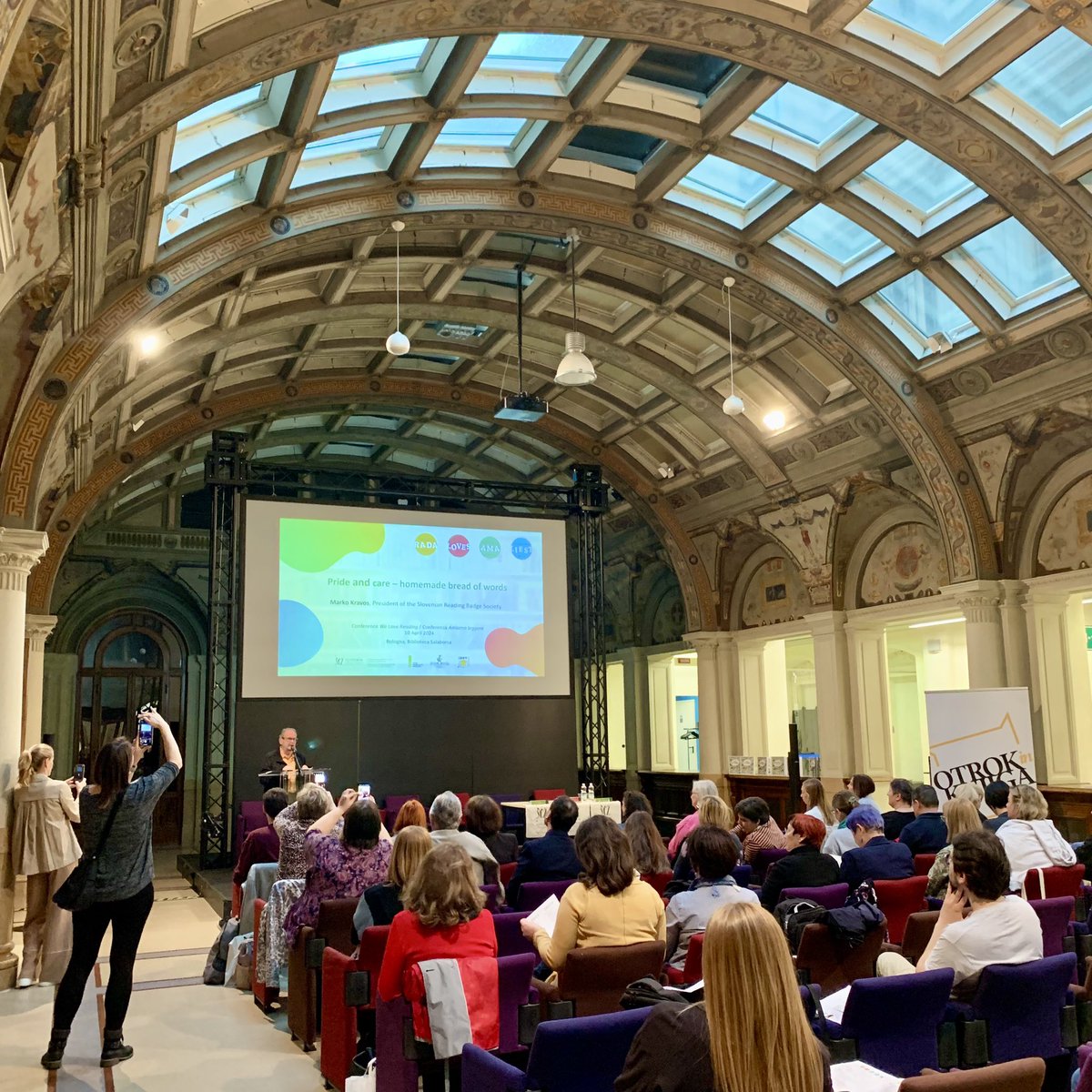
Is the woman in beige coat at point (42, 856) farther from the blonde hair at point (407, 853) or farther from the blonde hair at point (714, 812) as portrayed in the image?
the blonde hair at point (714, 812)

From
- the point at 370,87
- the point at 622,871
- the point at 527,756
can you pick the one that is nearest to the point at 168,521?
the point at 527,756

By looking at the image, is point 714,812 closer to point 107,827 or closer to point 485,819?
point 485,819

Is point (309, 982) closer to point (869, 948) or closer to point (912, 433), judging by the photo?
point (869, 948)

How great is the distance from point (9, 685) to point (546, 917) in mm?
4736

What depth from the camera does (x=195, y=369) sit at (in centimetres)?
1220

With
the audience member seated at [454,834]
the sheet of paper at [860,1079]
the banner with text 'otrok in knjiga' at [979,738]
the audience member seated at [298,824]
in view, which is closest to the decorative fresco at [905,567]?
the banner with text 'otrok in knjiga' at [979,738]

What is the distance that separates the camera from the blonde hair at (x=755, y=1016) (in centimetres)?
180

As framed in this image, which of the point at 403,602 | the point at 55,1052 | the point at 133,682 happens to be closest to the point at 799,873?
the point at 55,1052

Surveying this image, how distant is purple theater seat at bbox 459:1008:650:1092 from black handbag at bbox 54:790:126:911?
254 cm

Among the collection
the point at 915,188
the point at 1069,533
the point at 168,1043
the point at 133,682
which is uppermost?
the point at 915,188

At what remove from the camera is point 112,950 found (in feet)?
14.2

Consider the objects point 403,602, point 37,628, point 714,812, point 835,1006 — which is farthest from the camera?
point 37,628

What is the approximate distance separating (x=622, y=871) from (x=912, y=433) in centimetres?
823

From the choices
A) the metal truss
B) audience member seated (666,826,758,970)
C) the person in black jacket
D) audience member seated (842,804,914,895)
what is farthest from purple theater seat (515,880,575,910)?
the metal truss
